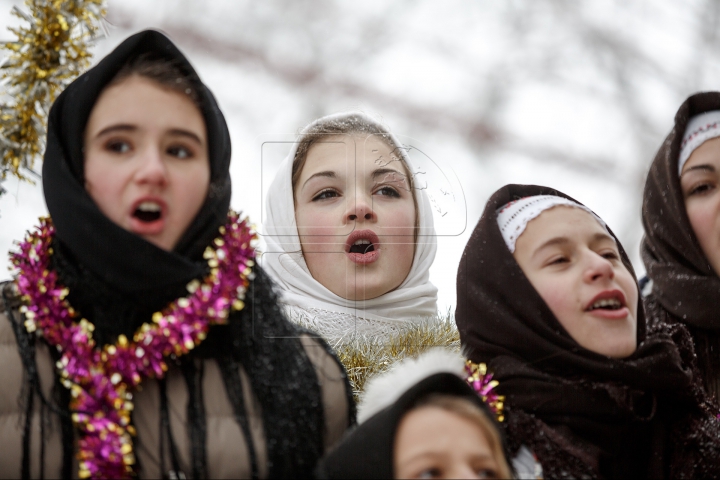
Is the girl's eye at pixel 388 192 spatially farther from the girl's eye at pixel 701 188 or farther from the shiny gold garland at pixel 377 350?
the girl's eye at pixel 701 188

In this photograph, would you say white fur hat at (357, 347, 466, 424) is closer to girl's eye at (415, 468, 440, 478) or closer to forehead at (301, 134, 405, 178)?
girl's eye at (415, 468, 440, 478)

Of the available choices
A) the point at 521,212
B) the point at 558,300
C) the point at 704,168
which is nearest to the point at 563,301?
the point at 558,300

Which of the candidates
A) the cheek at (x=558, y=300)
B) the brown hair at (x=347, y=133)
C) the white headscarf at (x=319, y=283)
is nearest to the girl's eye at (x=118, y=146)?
the white headscarf at (x=319, y=283)

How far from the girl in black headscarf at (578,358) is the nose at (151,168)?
0.77m

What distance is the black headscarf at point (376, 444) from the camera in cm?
130

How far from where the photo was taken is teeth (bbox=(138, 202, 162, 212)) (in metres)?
1.47

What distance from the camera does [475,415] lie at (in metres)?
1.39

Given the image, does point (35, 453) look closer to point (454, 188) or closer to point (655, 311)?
point (454, 188)

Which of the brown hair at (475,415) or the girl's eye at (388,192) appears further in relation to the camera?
the girl's eye at (388,192)

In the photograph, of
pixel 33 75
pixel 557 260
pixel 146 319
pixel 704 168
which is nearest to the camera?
pixel 146 319

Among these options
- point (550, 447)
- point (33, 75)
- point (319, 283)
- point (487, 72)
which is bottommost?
point (550, 447)

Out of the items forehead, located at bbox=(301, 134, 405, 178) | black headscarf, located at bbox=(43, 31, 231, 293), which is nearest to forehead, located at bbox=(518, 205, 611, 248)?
forehead, located at bbox=(301, 134, 405, 178)

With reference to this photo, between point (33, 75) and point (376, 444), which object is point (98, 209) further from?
point (376, 444)

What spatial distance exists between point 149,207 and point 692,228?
1418 millimetres
